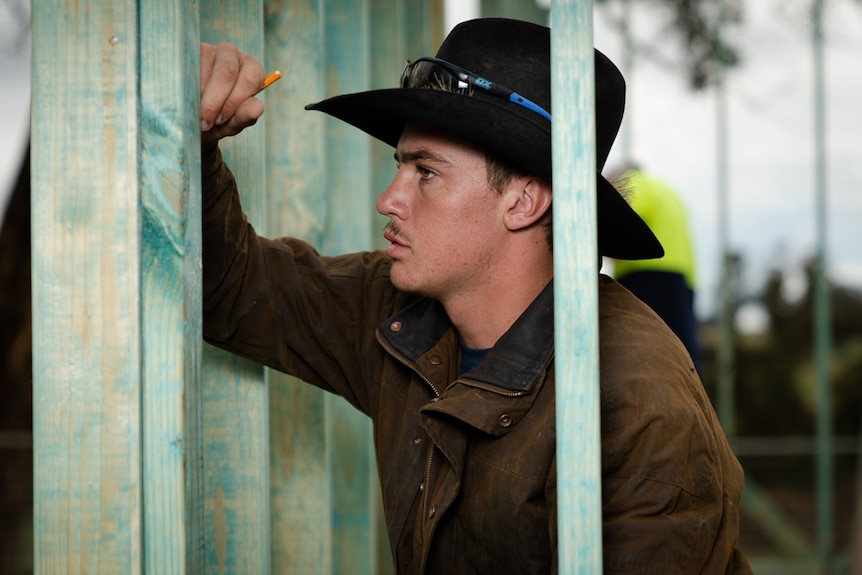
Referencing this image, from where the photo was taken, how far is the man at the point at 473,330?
1611mm

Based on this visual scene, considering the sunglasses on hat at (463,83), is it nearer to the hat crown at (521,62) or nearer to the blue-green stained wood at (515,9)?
the hat crown at (521,62)

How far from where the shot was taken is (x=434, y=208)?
2.01 metres

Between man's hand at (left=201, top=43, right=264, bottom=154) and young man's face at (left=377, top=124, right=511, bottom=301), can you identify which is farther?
young man's face at (left=377, top=124, right=511, bottom=301)

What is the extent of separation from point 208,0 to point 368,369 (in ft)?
2.66

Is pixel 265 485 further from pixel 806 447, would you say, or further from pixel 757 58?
pixel 806 447

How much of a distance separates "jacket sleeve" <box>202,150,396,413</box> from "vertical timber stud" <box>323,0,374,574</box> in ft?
1.87

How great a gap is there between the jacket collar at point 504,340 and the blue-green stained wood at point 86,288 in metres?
0.76

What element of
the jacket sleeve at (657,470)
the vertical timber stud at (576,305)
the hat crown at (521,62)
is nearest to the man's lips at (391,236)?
the hat crown at (521,62)

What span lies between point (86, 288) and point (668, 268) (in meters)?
3.30

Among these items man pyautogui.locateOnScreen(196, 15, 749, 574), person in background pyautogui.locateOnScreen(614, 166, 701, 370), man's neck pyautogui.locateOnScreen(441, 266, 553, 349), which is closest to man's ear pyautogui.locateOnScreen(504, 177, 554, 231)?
man pyautogui.locateOnScreen(196, 15, 749, 574)

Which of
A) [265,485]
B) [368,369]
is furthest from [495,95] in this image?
[265,485]

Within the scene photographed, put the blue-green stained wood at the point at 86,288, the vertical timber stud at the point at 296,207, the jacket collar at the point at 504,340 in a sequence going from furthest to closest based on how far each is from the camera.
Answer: the vertical timber stud at the point at 296,207 → the jacket collar at the point at 504,340 → the blue-green stained wood at the point at 86,288

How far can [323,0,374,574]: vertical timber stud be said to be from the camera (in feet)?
8.75

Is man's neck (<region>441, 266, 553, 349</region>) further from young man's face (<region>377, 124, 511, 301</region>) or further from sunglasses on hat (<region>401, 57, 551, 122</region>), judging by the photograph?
sunglasses on hat (<region>401, 57, 551, 122</region>)
